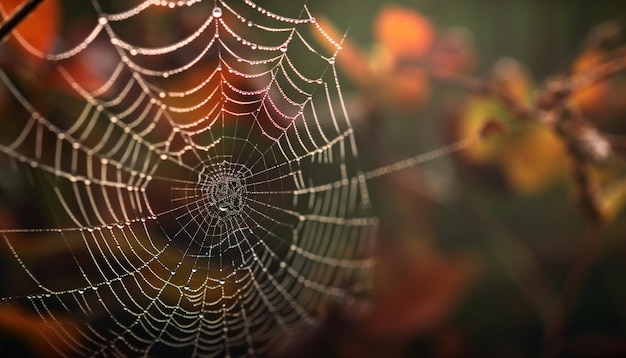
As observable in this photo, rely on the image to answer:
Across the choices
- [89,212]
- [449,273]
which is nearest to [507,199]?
[449,273]

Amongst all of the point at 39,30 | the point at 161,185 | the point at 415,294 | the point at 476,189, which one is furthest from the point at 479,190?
the point at 39,30

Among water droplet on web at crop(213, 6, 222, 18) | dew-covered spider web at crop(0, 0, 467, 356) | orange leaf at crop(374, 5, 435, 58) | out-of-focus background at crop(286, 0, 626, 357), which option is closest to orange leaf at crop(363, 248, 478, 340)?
out-of-focus background at crop(286, 0, 626, 357)

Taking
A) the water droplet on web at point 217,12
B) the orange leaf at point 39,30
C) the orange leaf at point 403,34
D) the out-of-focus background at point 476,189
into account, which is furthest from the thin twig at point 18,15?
the orange leaf at point 403,34

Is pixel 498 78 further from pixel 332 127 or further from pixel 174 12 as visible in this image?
pixel 174 12

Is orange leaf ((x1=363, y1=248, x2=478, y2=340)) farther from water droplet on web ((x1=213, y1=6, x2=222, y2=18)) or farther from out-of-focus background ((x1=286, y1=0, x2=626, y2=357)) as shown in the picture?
water droplet on web ((x1=213, y1=6, x2=222, y2=18))

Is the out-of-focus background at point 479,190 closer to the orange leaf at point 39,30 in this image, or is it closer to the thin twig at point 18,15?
the orange leaf at point 39,30

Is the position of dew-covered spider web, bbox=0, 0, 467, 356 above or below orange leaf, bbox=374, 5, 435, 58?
below

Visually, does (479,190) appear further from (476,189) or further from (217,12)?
(217,12)
